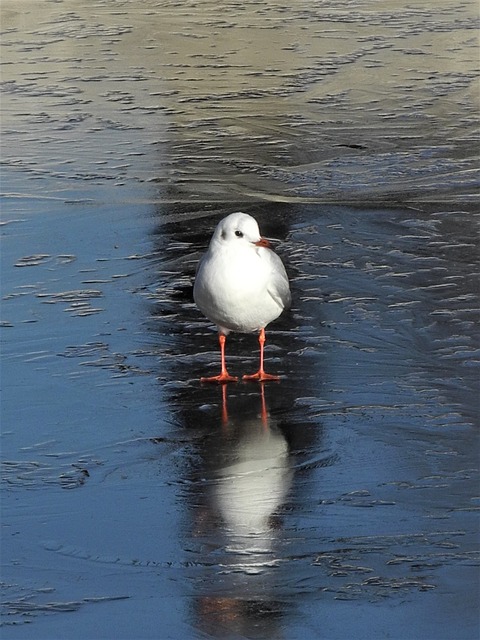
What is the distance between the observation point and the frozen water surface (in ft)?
16.4

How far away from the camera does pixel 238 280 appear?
22.6 ft

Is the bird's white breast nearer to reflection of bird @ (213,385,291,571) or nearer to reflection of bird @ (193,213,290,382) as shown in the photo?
reflection of bird @ (193,213,290,382)

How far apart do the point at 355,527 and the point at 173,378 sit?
1943 millimetres

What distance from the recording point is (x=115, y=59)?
15.4m

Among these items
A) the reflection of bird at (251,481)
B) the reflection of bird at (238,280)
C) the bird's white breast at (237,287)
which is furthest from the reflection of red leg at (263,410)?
the bird's white breast at (237,287)

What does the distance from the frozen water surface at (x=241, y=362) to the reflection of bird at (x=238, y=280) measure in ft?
1.20

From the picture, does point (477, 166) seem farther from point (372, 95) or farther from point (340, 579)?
point (340, 579)

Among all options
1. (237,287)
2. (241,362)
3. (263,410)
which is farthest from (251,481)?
(241,362)

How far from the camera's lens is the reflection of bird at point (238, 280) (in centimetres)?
686

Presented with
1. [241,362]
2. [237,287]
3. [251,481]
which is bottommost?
[241,362]

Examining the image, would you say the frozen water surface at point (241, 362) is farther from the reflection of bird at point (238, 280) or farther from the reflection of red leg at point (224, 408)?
the reflection of bird at point (238, 280)

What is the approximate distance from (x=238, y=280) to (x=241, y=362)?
683 mm

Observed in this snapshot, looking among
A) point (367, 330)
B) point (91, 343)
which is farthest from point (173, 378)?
point (367, 330)

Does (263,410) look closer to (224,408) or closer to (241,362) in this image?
(224,408)
